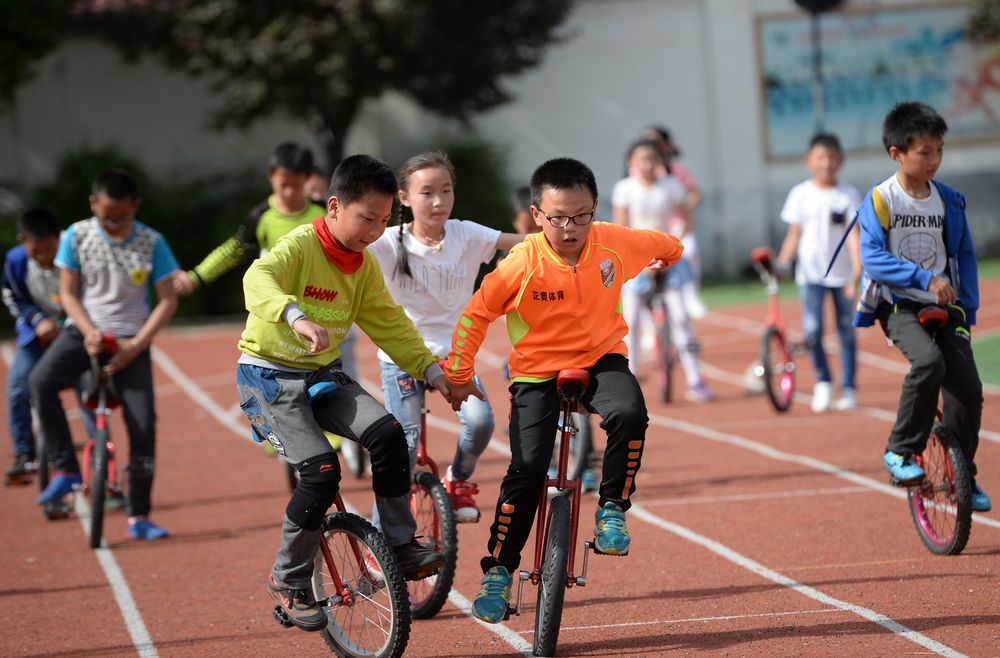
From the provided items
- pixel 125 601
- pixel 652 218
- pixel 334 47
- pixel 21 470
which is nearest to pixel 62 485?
pixel 21 470

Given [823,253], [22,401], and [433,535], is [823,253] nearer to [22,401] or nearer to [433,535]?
[433,535]

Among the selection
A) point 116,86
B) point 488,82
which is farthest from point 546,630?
point 116,86

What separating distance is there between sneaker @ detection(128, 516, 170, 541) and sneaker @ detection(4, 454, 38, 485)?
70.7 inches

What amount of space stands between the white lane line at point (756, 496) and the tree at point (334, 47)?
1654 cm

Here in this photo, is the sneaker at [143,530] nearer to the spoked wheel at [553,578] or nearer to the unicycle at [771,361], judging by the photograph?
the spoked wheel at [553,578]

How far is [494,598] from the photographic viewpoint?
538 cm

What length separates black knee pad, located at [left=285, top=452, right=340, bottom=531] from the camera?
5.32 metres

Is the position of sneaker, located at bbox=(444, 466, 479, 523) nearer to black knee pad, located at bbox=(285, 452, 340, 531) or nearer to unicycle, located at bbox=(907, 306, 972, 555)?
black knee pad, located at bbox=(285, 452, 340, 531)

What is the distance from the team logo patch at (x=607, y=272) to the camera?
18.4 ft

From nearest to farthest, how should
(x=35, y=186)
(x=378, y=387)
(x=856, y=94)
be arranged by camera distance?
(x=378, y=387) → (x=35, y=186) → (x=856, y=94)

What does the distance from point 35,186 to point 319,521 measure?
74.1ft

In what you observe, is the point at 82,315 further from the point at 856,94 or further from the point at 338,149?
the point at 856,94

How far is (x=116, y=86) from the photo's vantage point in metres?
27.8

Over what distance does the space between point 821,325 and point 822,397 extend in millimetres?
631
